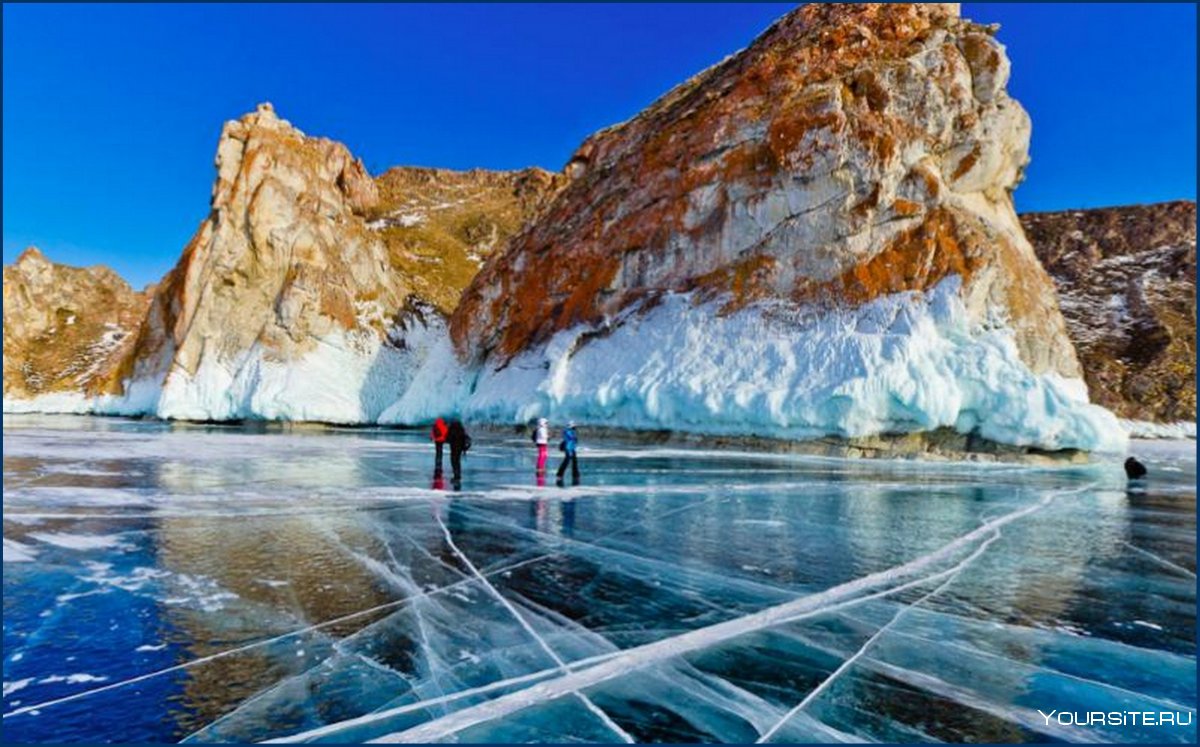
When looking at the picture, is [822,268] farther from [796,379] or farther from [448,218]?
[448,218]

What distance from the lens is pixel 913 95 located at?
35125 millimetres

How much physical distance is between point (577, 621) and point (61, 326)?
127m

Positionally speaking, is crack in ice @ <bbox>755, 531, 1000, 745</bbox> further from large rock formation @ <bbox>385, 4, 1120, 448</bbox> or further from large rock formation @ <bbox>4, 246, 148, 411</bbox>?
large rock formation @ <bbox>4, 246, 148, 411</bbox>

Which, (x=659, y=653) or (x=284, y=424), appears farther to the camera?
(x=284, y=424)

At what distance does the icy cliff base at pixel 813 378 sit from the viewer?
87.4 ft

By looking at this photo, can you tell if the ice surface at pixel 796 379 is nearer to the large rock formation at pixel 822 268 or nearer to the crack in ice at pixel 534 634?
the large rock formation at pixel 822 268

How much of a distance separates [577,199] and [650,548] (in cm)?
4296

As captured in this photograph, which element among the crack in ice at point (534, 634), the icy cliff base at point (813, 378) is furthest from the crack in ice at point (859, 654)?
the icy cliff base at point (813, 378)

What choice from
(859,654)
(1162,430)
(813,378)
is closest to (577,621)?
(859,654)

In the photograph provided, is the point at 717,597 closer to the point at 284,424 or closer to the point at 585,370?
the point at 585,370

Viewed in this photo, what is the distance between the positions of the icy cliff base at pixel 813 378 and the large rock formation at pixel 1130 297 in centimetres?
5778

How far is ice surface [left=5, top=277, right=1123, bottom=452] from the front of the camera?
87.5ft

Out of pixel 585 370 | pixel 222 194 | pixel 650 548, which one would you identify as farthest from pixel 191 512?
pixel 222 194

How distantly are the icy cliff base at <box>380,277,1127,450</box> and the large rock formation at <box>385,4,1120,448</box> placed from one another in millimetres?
100
